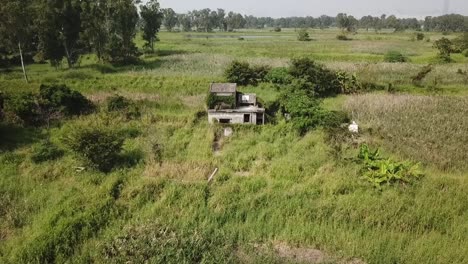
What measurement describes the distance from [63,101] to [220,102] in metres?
8.80

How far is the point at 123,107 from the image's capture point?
68.1 feet

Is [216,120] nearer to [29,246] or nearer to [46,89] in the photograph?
[46,89]

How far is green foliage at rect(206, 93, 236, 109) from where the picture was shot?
1977 centimetres

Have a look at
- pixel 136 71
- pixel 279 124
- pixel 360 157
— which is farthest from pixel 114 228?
pixel 136 71

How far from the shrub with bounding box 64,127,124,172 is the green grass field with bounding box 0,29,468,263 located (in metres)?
0.54

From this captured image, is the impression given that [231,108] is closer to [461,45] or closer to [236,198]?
[236,198]

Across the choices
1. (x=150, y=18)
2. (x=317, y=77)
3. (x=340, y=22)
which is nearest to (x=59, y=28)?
(x=150, y=18)

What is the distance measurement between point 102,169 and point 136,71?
22196 millimetres

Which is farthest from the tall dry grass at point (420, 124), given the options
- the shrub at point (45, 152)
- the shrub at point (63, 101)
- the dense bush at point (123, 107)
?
the shrub at point (63, 101)

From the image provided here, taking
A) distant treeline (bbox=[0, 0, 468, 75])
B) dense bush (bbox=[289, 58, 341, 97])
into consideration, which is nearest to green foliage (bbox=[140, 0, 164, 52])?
distant treeline (bbox=[0, 0, 468, 75])

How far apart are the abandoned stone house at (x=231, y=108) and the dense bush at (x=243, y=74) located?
842 cm

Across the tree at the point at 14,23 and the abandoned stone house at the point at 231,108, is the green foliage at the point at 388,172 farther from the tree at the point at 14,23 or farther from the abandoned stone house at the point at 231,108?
the tree at the point at 14,23

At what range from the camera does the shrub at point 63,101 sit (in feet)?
64.6

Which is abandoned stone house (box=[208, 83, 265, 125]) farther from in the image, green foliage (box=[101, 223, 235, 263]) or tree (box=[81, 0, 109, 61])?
tree (box=[81, 0, 109, 61])
